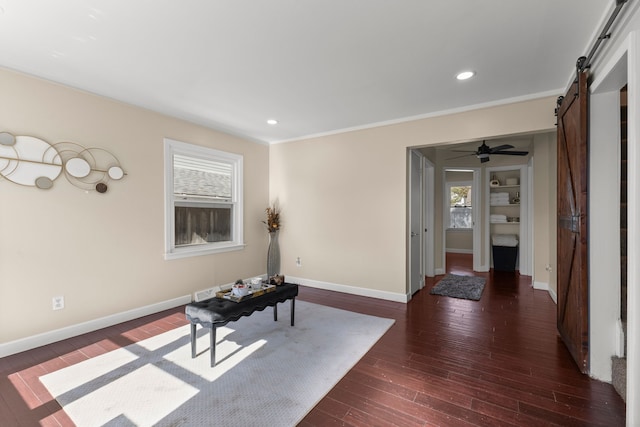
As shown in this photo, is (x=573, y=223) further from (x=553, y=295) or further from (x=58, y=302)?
(x=58, y=302)

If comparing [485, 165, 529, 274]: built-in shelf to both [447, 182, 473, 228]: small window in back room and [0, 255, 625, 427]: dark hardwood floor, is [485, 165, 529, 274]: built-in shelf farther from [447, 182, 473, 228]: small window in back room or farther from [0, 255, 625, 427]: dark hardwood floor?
[0, 255, 625, 427]: dark hardwood floor

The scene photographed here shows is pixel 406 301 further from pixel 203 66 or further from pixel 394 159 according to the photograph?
pixel 203 66

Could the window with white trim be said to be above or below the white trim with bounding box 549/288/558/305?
above

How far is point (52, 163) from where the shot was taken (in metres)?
2.83

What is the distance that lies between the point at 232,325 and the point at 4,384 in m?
1.77

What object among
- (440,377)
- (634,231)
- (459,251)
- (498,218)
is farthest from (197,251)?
(459,251)

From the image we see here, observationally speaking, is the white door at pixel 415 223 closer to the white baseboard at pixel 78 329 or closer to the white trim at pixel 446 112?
the white trim at pixel 446 112

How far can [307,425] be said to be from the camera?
1.77m

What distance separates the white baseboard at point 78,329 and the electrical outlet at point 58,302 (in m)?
0.22

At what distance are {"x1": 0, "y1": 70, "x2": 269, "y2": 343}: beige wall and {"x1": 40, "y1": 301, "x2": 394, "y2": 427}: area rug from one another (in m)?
0.82

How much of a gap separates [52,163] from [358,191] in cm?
360

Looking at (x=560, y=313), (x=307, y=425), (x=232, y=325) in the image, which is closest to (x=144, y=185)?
(x=232, y=325)

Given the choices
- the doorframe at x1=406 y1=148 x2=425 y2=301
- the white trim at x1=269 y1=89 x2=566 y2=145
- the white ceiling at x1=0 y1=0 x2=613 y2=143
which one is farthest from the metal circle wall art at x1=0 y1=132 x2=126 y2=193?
the doorframe at x1=406 y1=148 x2=425 y2=301

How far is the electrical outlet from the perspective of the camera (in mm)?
2866
